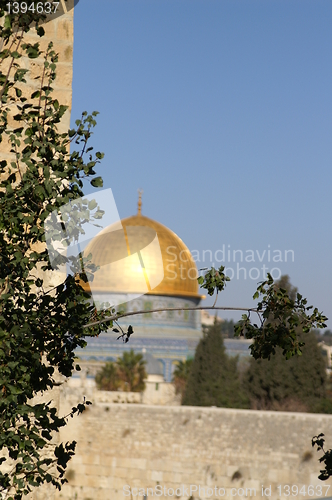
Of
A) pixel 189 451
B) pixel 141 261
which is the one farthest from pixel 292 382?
pixel 141 261

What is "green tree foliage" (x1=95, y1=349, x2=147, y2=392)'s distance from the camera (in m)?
22.7

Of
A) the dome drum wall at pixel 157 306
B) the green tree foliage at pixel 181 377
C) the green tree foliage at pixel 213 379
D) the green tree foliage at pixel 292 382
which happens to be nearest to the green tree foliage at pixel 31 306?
the green tree foliage at pixel 292 382

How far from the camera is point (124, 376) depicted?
2369cm

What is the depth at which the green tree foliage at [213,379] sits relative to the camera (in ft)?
60.0

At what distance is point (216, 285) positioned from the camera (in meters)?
2.51

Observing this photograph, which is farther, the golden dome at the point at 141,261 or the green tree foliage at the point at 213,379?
the golden dome at the point at 141,261

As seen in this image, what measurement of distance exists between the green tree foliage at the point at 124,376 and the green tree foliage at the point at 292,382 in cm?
548

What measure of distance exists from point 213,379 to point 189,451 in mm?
5710

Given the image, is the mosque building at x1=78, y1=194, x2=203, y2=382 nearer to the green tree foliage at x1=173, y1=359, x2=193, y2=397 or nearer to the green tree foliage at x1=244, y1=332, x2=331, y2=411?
the green tree foliage at x1=173, y1=359, x2=193, y2=397

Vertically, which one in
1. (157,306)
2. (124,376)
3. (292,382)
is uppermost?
(157,306)

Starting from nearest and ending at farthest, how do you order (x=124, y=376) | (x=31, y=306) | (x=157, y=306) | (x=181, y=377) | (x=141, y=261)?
(x=31, y=306) → (x=124, y=376) → (x=181, y=377) → (x=157, y=306) → (x=141, y=261)

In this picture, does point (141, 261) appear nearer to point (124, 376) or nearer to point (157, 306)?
point (157, 306)

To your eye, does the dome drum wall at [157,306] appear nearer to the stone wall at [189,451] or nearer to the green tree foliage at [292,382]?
the green tree foliage at [292,382]

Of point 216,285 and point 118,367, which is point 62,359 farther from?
point 118,367
